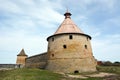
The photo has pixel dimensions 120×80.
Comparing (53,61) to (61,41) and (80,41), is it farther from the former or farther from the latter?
(80,41)

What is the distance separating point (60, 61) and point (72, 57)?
6.04 feet

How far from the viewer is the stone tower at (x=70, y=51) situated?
24.8 m

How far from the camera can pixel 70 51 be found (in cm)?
2512

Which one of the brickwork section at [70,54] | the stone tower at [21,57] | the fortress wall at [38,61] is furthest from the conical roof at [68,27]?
the stone tower at [21,57]

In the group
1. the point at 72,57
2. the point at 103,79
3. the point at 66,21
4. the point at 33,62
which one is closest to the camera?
the point at 103,79

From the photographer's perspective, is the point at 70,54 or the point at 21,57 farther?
the point at 21,57

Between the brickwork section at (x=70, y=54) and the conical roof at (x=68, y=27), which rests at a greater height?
the conical roof at (x=68, y=27)

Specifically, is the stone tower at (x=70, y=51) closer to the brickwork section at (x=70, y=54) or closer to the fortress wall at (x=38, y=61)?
the brickwork section at (x=70, y=54)

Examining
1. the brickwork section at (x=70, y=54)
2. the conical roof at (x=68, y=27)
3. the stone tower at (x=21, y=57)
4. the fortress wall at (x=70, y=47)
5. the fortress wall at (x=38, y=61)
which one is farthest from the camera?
the stone tower at (x=21, y=57)

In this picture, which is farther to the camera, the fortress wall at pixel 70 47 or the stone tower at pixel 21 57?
the stone tower at pixel 21 57

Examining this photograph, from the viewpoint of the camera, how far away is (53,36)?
27.2 meters

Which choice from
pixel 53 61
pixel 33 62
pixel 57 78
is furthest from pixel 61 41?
pixel 33 62

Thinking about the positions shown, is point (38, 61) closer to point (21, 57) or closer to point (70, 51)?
point (70, 51)

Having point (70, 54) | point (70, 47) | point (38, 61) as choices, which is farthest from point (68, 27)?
point (38, 61)
